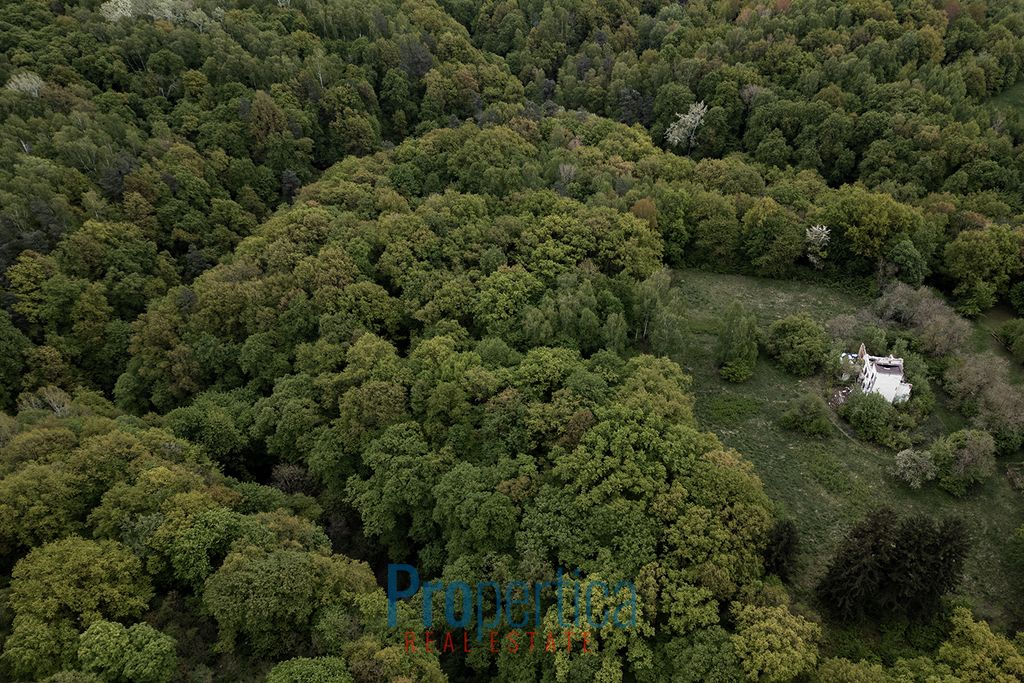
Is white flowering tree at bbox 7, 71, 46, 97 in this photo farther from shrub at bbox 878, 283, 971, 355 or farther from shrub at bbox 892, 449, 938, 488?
shrub at bbox 892, 449, 938, 488

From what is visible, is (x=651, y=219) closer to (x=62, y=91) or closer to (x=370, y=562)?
(x=370, y=562)

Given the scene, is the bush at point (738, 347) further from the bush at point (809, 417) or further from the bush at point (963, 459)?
the bush at point (963, 459)

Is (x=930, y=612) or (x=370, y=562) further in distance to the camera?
(x=370, y=562)

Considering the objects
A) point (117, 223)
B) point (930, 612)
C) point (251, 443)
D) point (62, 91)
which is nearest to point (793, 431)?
point (930, 612)

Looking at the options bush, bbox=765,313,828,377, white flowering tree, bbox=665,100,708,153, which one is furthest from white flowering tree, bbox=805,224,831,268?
white flowering tree, bbox=665,100,708,153

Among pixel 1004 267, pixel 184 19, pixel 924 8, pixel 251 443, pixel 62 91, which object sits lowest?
pixel 251 443

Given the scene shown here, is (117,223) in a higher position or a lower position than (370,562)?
higher

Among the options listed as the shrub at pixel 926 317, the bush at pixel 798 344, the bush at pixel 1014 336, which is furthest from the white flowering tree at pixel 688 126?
the bush at pixel 1014 336
